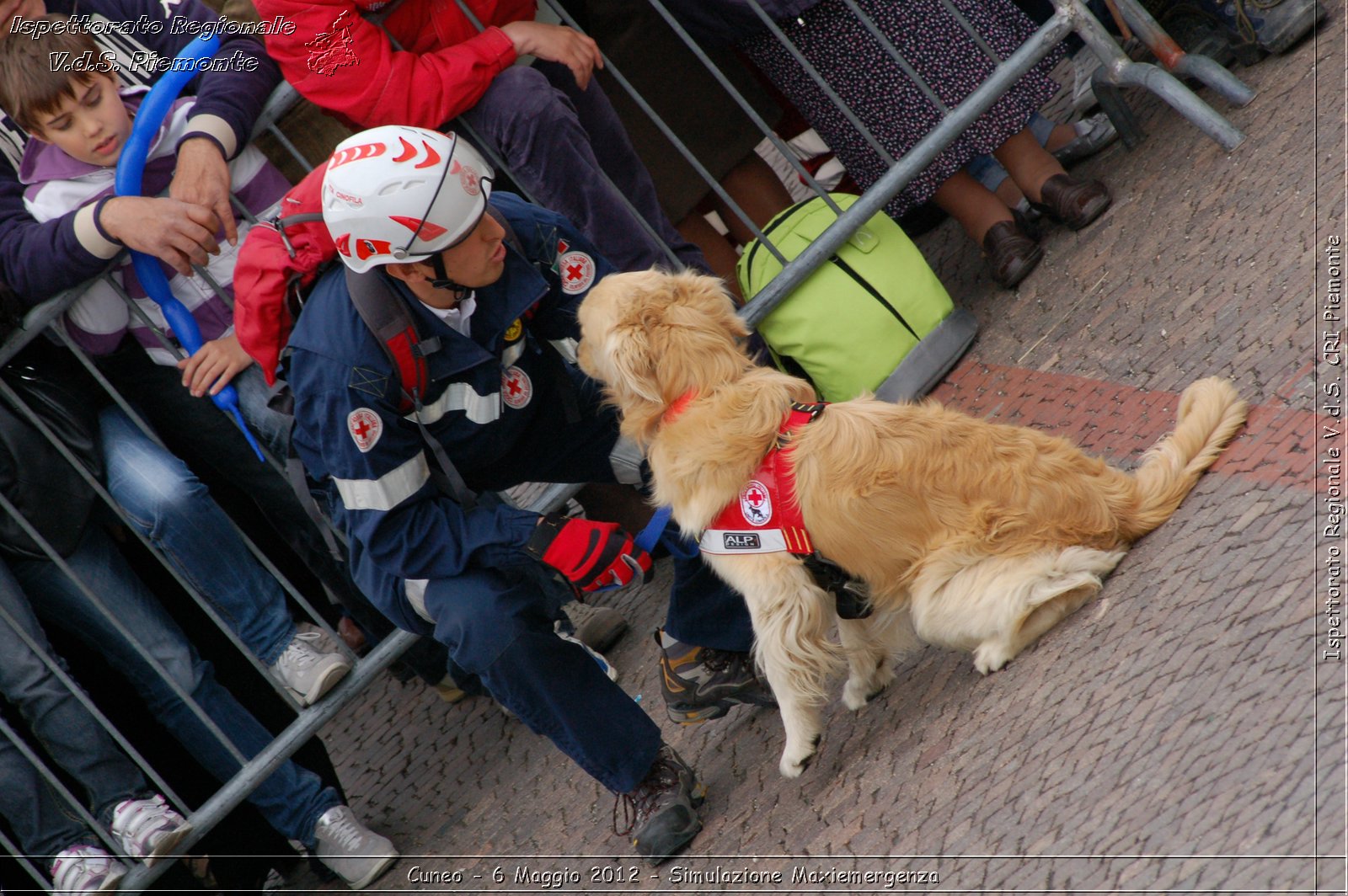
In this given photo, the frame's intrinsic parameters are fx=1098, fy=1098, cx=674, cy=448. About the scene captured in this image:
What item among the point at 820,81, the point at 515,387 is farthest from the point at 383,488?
the point at 820,81

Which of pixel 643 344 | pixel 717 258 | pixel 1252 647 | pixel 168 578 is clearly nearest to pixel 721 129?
pixel 717 258

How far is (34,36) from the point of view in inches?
153

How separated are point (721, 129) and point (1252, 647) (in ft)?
11.9

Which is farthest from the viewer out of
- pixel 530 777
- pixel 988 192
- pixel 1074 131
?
pixel 1074 131

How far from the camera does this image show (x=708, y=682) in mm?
3959

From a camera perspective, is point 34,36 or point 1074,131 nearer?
point 34,36

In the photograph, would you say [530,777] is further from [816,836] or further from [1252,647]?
[1252,647]

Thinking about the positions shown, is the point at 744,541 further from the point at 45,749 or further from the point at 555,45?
the point at 45,749

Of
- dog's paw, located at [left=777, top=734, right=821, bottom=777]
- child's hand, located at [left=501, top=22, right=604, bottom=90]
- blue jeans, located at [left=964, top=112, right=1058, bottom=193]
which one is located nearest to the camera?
dog's paw, located at [left=777, top=734, right=821, bottom=777]

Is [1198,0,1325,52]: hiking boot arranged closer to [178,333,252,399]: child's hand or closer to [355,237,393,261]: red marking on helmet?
[355,237,393,261]: red marking on helmet

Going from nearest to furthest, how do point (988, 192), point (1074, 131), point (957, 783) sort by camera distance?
point (957, 783) → point (988, 192) → point (1074, 131)

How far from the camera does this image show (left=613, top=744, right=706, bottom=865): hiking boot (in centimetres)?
367

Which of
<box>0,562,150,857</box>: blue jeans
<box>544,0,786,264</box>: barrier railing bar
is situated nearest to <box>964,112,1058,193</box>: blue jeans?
<box>544,0,786,264</box>: barrier railing bar

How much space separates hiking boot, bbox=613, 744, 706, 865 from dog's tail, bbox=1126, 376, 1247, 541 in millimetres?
1673
